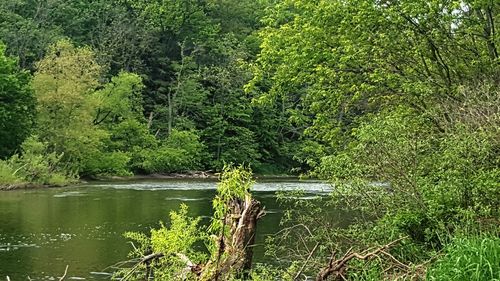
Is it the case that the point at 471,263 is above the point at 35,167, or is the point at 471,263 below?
above

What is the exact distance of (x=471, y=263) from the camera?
8.52m

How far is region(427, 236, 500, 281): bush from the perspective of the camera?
8375 millimetres

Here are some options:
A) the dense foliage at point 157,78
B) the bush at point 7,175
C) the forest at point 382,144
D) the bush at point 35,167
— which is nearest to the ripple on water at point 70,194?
the bush at point 7,175

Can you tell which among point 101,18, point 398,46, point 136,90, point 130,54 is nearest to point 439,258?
point 398,46

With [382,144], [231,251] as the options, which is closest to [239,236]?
[231,251]

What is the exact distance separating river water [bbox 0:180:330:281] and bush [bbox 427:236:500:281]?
6193mm

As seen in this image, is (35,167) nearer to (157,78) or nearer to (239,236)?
(157,78)

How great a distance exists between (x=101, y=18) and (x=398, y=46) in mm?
68990

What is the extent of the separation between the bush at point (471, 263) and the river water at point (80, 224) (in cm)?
619

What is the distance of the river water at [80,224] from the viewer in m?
18.5

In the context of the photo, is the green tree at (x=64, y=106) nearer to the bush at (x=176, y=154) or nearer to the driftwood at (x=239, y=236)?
the bush at (x=176, y=154)

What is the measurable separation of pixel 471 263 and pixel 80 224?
2039cm

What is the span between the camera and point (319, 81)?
18.0 m

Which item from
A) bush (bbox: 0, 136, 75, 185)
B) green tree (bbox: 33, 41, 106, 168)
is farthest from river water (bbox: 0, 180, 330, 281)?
green tree (bbox: 33, 41, 106, 168)
